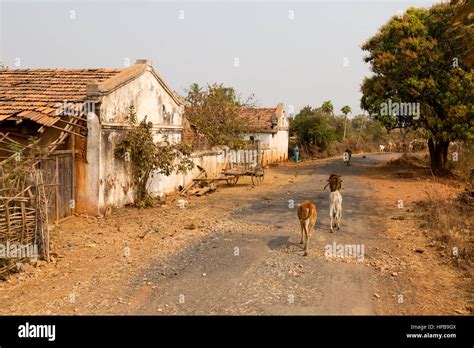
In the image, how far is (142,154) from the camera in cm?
1508

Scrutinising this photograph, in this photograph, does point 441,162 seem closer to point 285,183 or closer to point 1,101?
point 285,183

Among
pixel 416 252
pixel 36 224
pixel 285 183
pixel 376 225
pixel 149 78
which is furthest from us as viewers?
pixel 285 183

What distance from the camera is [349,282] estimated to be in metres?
8.16

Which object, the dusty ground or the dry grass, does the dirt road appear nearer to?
the dusty ground

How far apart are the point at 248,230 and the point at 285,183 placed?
1120 cm

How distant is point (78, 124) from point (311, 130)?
32.3m

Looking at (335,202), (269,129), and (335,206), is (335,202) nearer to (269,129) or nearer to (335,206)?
(335,206)

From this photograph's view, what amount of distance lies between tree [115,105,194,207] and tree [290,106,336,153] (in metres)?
28.4

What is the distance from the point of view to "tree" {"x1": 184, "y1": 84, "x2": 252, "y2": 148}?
25.3 m

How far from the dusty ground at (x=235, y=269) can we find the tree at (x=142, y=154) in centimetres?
120

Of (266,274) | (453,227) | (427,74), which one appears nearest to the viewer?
(266,274)

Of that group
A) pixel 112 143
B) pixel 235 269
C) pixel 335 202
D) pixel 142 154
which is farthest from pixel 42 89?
pixel 335 202

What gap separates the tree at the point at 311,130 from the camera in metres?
42.8
